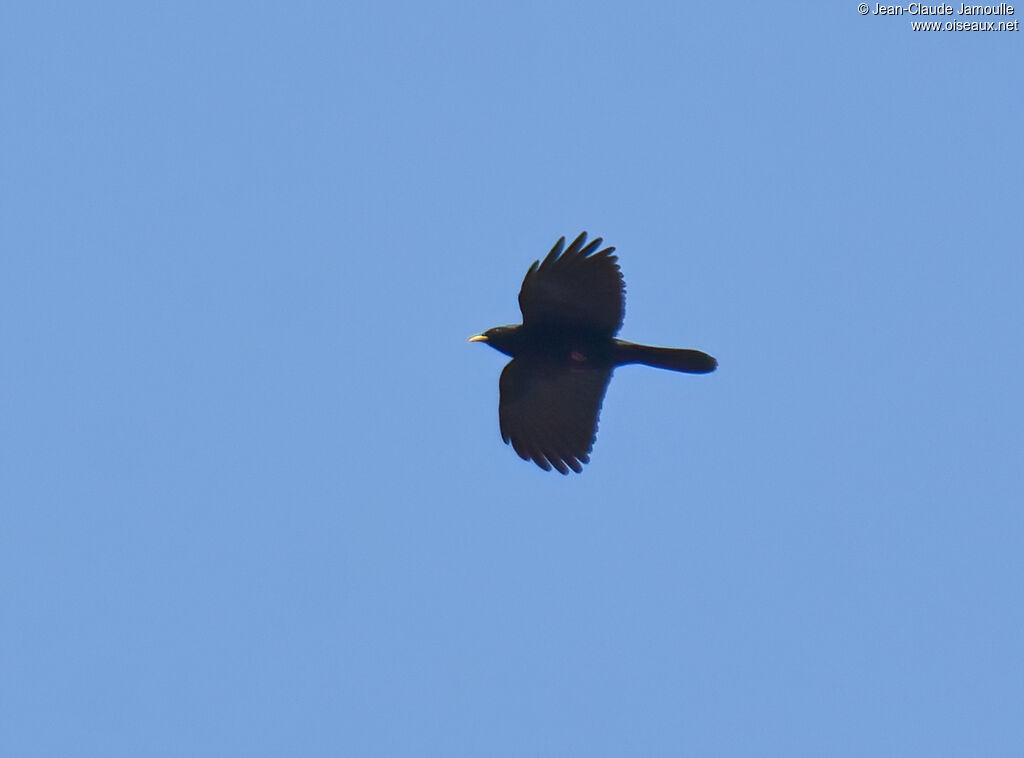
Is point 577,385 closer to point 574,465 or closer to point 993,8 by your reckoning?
point 574,465

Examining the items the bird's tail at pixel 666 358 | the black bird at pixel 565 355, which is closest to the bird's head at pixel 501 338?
the black bird at pixel 565 355

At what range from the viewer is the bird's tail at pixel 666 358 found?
20.2m

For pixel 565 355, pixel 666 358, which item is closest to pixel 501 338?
pixel 565 355

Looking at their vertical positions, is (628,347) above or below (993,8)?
below

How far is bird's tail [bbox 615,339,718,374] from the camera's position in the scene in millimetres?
20219

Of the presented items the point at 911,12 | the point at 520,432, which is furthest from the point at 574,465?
the point at 911,12

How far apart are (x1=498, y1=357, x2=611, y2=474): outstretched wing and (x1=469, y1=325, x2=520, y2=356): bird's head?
0.65 ft

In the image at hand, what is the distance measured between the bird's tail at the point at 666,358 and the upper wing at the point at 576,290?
10.7 inches

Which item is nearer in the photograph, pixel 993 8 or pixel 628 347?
pixel 628 347

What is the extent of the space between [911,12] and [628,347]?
19.4ft

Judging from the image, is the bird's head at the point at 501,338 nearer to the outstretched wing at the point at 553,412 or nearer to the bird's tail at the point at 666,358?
the outstretched wing at the point at 553,412

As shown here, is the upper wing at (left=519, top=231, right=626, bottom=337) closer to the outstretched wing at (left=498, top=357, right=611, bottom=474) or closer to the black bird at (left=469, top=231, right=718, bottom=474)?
the black bird at (left=469, top=231, right=718, bottom=474)

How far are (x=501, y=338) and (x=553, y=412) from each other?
100cm

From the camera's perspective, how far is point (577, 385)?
20.8m
